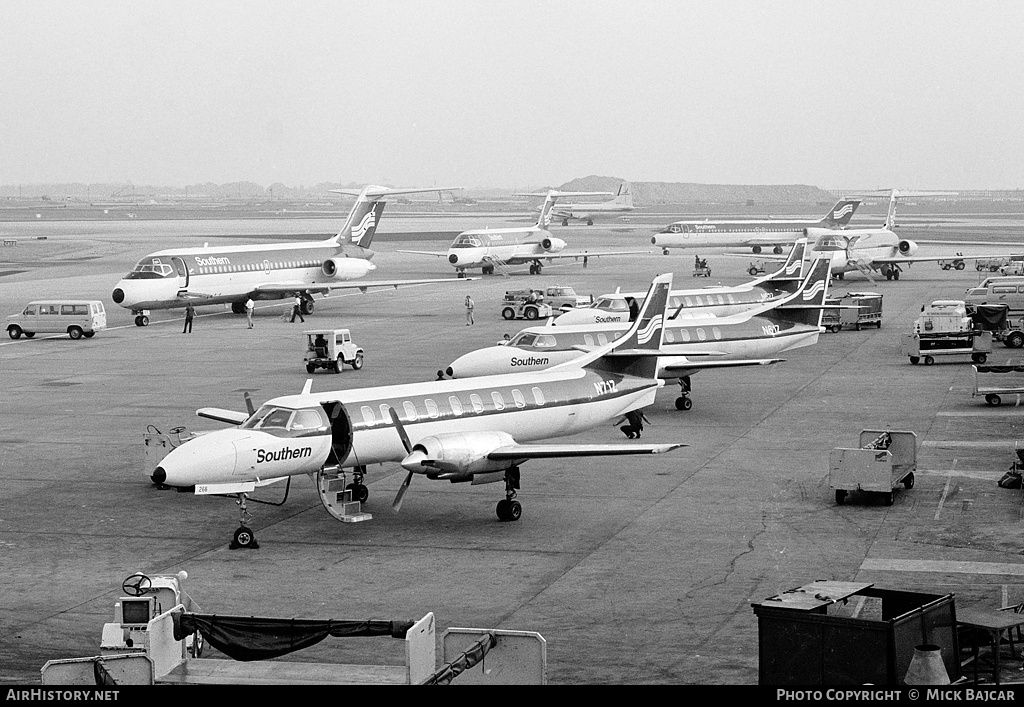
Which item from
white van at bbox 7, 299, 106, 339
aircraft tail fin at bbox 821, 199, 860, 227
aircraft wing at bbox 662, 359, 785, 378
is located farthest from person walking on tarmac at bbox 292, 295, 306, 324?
aircraft tail fin at bbox 821, 199, 860, 227

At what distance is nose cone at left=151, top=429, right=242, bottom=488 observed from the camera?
26234mm

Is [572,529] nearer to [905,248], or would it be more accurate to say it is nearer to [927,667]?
[927,667]

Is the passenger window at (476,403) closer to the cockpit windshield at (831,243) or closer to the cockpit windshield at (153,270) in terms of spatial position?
the cockpit windshield at (153,270)

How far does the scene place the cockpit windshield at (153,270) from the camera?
2744 inches

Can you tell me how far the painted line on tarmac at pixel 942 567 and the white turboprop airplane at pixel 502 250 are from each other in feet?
254

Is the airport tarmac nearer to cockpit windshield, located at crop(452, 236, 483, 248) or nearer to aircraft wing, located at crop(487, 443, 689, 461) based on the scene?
aircraft wing, located at crop(487, 443, 689, 461)

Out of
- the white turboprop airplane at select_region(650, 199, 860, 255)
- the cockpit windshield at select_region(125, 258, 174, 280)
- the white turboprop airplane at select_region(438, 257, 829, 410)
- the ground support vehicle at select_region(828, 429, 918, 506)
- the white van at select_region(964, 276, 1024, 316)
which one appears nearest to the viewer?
the ground support vehicle at select_region(828, 429, 918, 506)

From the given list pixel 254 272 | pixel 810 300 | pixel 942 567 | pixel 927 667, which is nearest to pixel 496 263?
pixel 254 272

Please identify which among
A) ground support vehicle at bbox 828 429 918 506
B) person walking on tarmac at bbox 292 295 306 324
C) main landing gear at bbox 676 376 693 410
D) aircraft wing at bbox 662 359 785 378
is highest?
aircraft wing at bbox 662 359 785 378

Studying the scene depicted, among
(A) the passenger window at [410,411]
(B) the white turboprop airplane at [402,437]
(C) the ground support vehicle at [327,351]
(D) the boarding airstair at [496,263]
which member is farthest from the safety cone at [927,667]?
(D) the boarding airstair at [496,263]

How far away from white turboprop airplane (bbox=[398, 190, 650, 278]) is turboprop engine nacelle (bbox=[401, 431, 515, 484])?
7369 centimetres

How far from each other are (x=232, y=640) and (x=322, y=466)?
11.5 m

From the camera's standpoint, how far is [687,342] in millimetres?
46188
